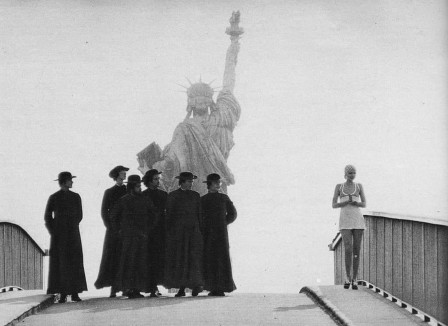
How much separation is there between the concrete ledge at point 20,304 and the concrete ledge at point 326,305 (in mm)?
3279

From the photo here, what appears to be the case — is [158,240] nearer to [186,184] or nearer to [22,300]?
[186,184]

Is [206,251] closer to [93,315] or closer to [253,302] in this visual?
[253,302]

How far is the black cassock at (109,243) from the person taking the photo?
49.1 feet

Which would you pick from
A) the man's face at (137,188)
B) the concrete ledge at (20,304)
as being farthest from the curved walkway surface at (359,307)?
the concrete ledge at (20,304)

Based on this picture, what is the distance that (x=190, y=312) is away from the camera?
40.4ft

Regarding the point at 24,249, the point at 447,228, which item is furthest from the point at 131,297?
the point at 447,228

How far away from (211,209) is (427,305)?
4.29 m

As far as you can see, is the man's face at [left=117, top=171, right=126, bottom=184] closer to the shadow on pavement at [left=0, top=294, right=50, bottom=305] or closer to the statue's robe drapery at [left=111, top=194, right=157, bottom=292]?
the statue's robe drapery at [left=111, top=194, right=157, bottom=292]

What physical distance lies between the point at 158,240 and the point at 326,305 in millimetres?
3307

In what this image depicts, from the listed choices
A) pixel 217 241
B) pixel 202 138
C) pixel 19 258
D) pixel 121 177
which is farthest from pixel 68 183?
pixel 202 138

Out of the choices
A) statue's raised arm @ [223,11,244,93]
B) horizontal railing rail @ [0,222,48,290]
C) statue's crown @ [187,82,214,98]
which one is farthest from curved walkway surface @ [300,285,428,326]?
statue's crown @ [187,82,214,98]

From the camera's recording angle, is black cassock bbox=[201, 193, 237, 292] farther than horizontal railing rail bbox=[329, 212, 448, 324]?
Yes

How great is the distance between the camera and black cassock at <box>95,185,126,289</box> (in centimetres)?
1497

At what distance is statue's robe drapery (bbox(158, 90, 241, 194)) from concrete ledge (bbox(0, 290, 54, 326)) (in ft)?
48.6
